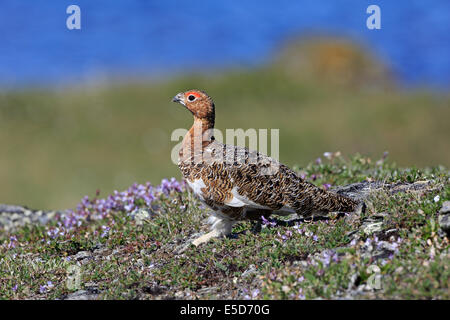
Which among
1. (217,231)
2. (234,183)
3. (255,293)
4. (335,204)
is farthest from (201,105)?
(255,293)

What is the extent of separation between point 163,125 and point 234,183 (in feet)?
47.5

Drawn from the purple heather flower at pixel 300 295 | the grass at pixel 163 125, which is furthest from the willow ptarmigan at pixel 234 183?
the grass at pixel 163 125

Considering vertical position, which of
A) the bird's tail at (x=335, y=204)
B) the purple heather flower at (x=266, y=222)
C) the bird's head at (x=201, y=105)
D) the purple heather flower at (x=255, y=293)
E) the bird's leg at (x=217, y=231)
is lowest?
the purple heather flower at (x=255, y=293)

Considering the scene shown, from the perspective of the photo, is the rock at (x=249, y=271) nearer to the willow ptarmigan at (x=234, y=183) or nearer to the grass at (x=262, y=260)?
the grass at (x=262, y=260)

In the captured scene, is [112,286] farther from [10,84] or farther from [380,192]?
[10,84]

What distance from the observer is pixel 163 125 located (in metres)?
20.8

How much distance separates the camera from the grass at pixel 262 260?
5.55m

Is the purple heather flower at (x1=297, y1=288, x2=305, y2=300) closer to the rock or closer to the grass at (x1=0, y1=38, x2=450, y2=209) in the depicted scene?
the rock

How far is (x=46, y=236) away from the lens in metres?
8.80

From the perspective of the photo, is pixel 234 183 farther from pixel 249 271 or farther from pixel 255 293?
pixel 255 293

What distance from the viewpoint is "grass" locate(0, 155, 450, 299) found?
555cm

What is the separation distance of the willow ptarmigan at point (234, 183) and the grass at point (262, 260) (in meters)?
0.20
